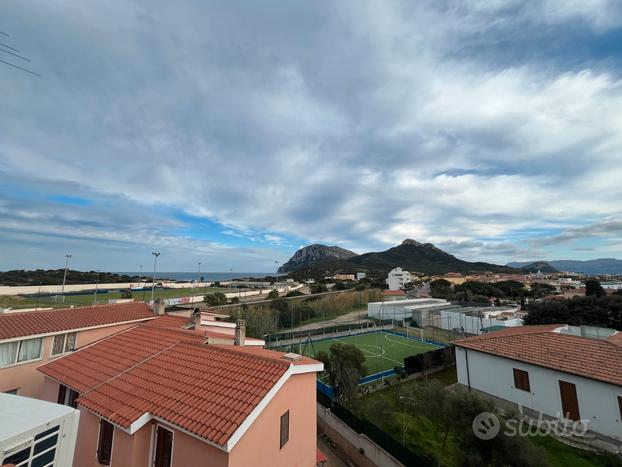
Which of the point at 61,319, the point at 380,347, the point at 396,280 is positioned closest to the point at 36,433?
the point at 61,319

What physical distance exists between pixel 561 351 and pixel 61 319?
21497 millimetres

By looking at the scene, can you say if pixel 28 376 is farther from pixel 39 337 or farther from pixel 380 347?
pixel 380 347

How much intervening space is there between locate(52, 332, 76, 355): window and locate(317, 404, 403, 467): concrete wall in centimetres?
1069

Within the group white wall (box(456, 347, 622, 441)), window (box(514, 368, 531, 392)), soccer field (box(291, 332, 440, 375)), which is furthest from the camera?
soccer field (box(291, 332, 440, 375))

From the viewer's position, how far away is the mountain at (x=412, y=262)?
137087 millimetres

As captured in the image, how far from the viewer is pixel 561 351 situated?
12.3 meters

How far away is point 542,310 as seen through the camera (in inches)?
1117

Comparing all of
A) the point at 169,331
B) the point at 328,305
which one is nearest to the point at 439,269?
the point at 328,305

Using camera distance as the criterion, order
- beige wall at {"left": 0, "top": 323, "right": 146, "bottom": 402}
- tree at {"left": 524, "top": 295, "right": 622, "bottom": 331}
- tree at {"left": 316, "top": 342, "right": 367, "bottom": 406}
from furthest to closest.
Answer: tree at {"left": 524, "top": 295, "right": 622, "bottom": 331}, tree at {"left": 316, "top": 342, "right": 367, "bottom": 406}, beige wall at {"left": 0, "top": 323, "right": 146, "bottom": 402}

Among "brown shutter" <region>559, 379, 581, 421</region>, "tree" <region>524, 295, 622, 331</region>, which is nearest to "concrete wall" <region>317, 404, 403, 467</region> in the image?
"brown shutter" <region>559, 379, 581, 421</region>

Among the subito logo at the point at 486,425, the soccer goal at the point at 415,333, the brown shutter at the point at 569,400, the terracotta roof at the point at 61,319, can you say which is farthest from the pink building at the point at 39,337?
the soccer goal at the point at 415,333

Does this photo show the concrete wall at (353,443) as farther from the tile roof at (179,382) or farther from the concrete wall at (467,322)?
the concrete wall at (467,322)

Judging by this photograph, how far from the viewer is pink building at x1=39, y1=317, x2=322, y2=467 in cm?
539

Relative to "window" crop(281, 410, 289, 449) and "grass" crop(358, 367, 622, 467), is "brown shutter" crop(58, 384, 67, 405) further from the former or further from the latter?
"grass" crop(358, 367, 622, 467)
